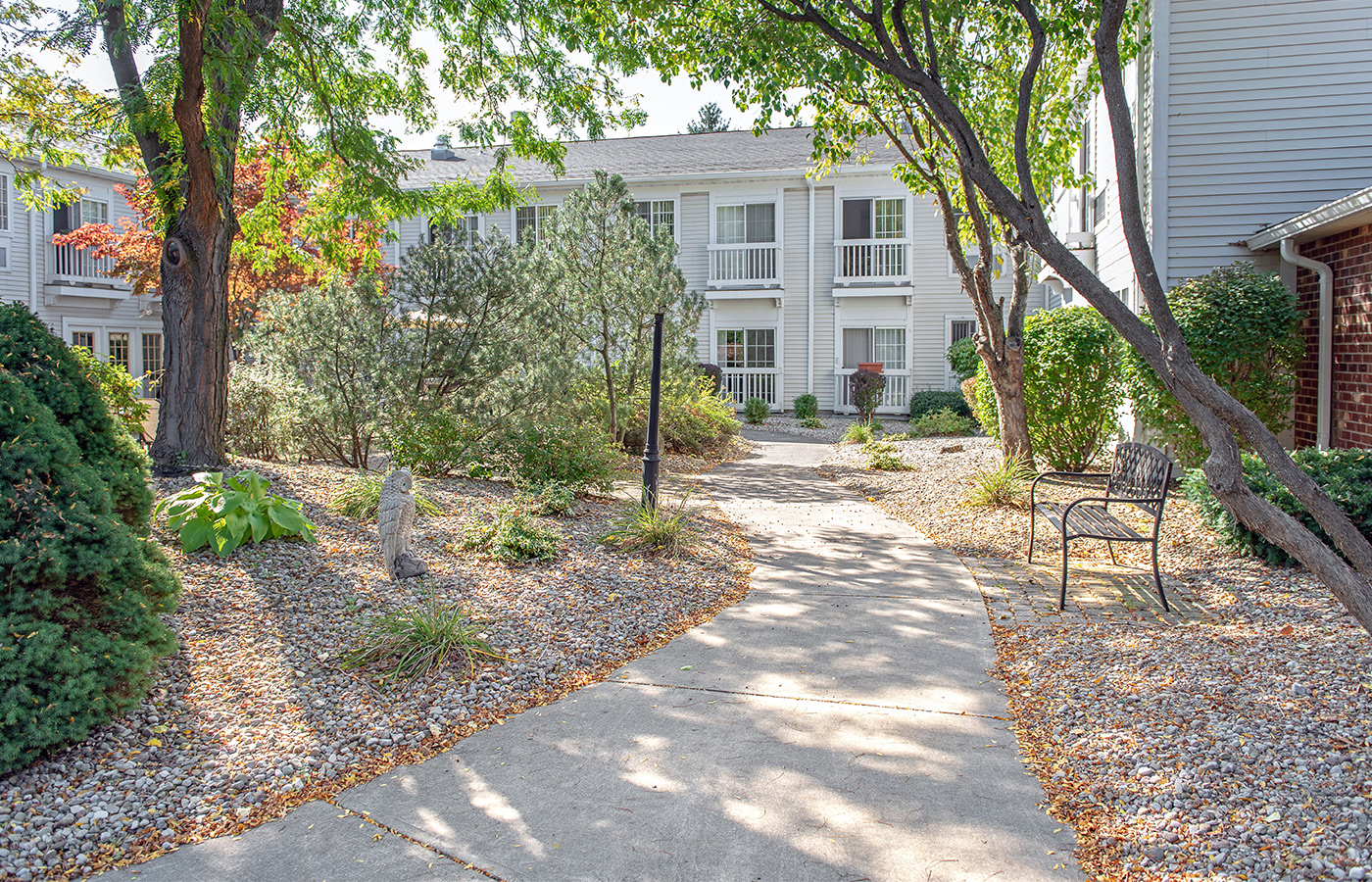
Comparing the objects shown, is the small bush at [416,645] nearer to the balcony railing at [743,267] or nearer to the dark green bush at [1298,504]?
the dark green bush at [1298,504]

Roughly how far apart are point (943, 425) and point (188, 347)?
41.2 ft

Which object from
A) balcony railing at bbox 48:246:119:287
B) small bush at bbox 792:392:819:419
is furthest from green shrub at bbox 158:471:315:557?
balcony railing at bbox 48:246:119:287

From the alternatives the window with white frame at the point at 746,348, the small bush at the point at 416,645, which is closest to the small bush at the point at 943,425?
the window with white frame at the point at 746,348

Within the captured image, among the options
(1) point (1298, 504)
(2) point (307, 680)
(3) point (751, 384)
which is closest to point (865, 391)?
(3) point (751, 384)

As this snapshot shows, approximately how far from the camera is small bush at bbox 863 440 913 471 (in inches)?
467

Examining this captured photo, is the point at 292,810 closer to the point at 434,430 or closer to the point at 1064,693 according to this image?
the point at 1064,693

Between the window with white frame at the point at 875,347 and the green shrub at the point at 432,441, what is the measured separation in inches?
532

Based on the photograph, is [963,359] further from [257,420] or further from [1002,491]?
[257,420]

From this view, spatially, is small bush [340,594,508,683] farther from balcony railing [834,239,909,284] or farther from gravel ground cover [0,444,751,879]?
balcony railing [834,239,909,284]

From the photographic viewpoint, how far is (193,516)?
5645 mm

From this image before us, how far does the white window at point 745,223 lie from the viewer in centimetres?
2144

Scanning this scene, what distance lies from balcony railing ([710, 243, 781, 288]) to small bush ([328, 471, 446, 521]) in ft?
48.0

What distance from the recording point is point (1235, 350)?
8195mm

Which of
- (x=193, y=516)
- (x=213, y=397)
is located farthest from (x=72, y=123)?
(x=193, y=516)
